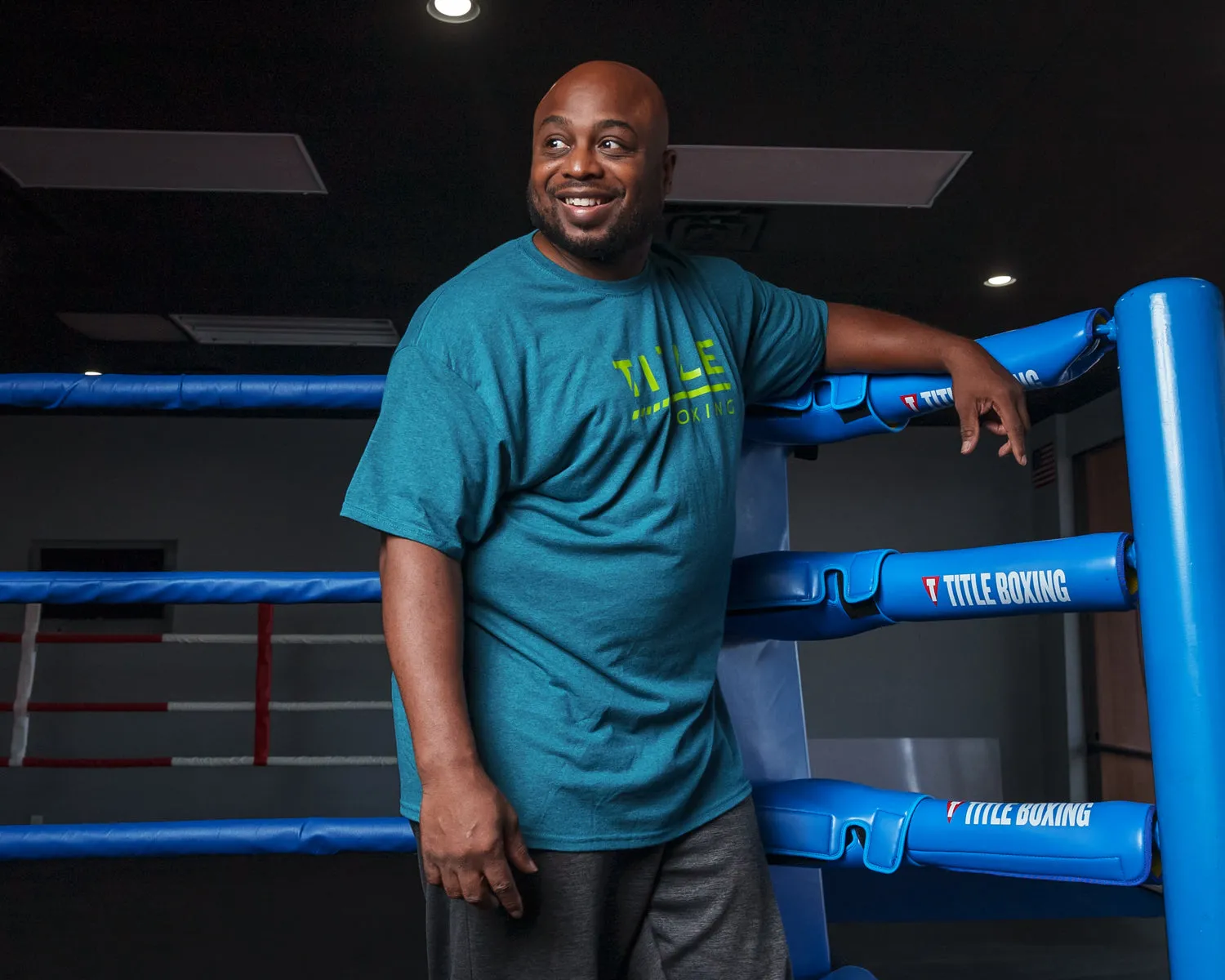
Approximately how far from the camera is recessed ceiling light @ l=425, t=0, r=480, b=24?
2.26 metres

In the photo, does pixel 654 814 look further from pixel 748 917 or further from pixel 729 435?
pixel 729 435

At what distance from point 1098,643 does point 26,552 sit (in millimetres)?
5893

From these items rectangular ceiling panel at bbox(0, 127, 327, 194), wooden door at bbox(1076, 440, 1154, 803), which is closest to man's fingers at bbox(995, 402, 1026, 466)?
rectangular ceiling panel at bbox(0, 127, 327, 194)

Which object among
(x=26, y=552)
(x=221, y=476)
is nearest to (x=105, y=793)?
(x=26, y=552)

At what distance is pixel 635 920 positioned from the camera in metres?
0.92

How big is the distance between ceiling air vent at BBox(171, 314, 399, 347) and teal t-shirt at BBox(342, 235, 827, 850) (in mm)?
3714

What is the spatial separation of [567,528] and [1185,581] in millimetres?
477

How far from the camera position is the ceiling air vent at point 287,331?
14.5 feet

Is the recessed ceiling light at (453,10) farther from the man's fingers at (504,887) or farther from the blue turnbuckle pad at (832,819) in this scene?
the man's fingers at (504,887)

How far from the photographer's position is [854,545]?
6016mm

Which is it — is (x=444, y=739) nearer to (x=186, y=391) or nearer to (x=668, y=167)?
(x=668, y=167)

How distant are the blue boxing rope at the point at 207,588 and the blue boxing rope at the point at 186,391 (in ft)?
0.77

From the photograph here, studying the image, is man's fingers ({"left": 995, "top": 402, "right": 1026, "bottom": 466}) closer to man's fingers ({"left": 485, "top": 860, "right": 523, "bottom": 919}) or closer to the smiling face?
the smiling face

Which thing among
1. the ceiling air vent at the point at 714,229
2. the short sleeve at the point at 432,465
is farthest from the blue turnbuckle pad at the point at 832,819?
the ceiling air vent at the point at 714,229
